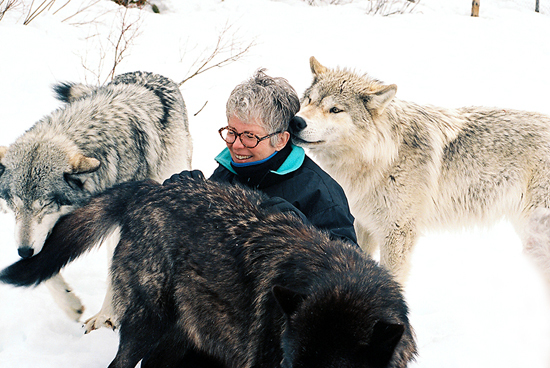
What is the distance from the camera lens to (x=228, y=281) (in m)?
2.14

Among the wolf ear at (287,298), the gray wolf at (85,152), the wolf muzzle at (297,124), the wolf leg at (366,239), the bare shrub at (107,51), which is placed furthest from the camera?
the bare shrub at (107,51)

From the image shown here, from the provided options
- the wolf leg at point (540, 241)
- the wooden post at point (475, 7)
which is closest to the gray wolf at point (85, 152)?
the wolf leg at point (540, 241)

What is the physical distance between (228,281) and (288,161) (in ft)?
3.12

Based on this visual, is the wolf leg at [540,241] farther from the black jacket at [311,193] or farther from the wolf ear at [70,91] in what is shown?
the wolf ear at [70,91]

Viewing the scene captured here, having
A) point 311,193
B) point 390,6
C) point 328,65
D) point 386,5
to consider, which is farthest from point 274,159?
point 390,6

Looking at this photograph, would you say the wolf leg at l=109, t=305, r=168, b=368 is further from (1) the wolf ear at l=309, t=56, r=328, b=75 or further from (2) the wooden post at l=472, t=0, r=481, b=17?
(2) the wooden post at l=472, t=0, r=481, b=17

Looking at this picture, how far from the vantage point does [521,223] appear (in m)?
4.23

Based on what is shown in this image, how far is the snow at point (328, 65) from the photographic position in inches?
128

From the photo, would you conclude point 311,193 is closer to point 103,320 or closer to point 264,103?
point 264,103

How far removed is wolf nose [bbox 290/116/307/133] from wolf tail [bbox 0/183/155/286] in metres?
1.20

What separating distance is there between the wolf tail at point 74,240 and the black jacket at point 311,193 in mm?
841

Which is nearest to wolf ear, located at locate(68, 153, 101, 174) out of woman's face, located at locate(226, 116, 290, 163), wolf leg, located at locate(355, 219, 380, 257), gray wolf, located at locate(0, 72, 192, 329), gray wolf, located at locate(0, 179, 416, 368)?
gray wolf, located at locate(0, 72, 192, 329)

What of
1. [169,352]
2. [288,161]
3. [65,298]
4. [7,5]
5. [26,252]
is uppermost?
[7,5]

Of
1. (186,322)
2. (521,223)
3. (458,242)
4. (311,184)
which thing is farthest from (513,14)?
(186,322)
